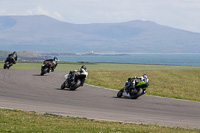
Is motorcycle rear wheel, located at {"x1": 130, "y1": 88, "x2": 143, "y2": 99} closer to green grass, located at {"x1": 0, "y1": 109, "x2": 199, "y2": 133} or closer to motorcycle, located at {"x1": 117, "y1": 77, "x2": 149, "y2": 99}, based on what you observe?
motorcycle, located at {"x1": 117, "y1": 77, "x2": 149, "y2": 99}

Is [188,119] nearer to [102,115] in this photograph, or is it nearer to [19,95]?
[102,115]

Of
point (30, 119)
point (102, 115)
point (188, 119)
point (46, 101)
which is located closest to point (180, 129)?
point (188, 119)

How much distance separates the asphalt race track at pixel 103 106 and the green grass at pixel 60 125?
1.31 meters

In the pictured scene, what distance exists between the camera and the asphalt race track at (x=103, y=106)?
666 inches

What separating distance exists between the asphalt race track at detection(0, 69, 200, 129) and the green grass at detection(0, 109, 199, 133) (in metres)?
1.31

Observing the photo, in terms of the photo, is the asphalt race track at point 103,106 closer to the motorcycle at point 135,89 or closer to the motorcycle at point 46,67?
the motorcycle at point 135,89

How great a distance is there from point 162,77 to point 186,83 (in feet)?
12.6

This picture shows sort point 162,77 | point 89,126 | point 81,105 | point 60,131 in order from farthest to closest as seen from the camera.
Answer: point 162,77, point 81,105, point 89,126, point 60,131

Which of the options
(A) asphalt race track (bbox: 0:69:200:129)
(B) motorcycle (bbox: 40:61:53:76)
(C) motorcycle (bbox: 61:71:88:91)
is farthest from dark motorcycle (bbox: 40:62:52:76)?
(A) asphalt race track (bbox: 0:69:200:129)

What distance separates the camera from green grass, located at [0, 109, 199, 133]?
1229 centimetres

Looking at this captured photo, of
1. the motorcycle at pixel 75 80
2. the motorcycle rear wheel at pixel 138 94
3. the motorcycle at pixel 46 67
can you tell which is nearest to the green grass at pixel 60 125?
the motorcycle rear wheel at pixel 138 94

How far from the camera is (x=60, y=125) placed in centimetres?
1360

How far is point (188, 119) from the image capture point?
56.4 feet

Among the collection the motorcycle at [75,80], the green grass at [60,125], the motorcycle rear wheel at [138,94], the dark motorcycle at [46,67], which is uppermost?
the dark motorcycle at [46,67]
